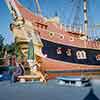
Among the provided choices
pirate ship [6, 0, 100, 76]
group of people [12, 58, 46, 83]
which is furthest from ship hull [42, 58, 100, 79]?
group of people [12, 58, 46, 83]

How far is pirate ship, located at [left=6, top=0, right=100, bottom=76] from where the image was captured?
2353cm

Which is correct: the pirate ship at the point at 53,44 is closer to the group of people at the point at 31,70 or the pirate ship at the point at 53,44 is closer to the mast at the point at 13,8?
the mast at the point at 13,8

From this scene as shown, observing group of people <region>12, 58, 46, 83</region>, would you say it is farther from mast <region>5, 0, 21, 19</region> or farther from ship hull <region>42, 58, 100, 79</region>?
mast <region>5, 0, 21, 19</region>

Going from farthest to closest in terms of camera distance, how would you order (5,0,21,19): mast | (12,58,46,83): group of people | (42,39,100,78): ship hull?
1. (42,39,100,78): ship hull
2. (5,0,21,19): mast
3. (12,58,46,83): group of people

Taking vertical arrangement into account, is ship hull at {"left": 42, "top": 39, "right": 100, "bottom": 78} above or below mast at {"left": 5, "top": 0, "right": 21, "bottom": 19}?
below

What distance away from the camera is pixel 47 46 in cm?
2356

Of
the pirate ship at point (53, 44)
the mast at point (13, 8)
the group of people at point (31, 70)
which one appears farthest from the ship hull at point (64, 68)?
the mast at point (13, 8)

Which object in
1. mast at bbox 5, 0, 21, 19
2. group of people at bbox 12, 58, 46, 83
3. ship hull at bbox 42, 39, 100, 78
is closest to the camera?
group of people at bbox 12, 58, 46, 83

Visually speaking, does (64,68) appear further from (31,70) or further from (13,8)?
(13,8)

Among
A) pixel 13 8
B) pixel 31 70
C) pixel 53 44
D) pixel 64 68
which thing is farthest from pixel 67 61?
pixel 13 8

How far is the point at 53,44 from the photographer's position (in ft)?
78.0

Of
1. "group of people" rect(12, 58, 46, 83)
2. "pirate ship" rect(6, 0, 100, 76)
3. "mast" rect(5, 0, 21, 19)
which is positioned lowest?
"group of people" rect(12, 58, 46, 83)

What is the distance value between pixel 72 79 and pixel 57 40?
626 centimetres

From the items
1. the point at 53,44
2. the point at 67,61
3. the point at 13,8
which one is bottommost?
the point at 67,61
